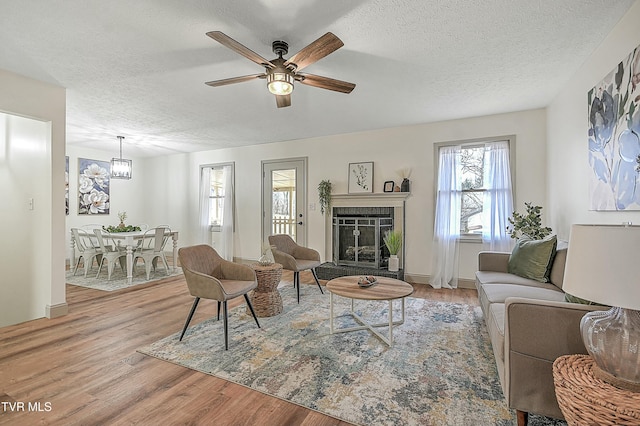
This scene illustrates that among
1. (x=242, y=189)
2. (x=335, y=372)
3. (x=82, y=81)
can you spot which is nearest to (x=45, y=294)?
(x=82, y=81)

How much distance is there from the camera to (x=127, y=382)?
2.07 m

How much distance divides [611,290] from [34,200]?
15.9ft

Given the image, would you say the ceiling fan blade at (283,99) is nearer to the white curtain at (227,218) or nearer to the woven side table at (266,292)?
the woven side table at (266,292)

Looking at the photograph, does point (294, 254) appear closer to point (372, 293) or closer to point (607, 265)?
point (372, 293)

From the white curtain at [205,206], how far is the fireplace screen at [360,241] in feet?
10.3

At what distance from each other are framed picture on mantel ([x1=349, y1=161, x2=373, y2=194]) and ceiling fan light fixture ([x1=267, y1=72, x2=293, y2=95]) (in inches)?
115

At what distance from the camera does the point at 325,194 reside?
541cm

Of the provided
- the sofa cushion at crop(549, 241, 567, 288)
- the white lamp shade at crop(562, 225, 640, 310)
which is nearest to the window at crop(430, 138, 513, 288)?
the sofa cushion at crop(549, 241, 567, 288)

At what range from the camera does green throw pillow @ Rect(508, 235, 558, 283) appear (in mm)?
2826

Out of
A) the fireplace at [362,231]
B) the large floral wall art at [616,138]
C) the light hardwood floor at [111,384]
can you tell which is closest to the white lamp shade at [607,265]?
the large floral wall art at [616,138]

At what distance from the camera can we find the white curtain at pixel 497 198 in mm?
4191

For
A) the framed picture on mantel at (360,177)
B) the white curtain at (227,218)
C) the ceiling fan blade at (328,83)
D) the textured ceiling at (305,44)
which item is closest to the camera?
the textured ceiling at (305,44)

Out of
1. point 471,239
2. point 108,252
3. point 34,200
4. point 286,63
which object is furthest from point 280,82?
point 108,252

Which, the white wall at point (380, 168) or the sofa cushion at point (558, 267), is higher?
the white wall at point (380, 168)
